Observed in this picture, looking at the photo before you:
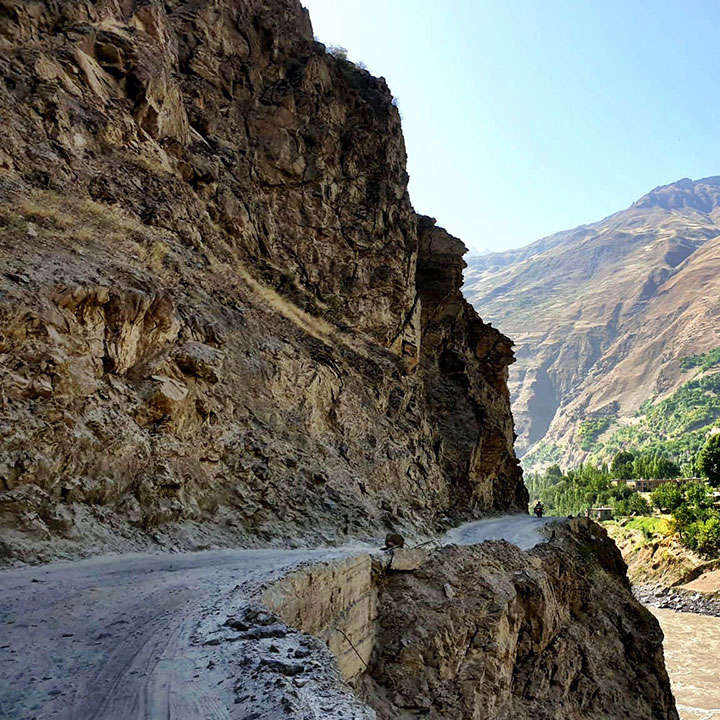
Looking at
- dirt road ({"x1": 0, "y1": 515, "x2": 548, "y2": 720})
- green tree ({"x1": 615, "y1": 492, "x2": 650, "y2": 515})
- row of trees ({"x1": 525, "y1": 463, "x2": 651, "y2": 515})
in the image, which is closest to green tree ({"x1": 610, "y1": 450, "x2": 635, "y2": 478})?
row of trees ({"x1": 525, "y1": 463, "x2": 651, "y2": 515})

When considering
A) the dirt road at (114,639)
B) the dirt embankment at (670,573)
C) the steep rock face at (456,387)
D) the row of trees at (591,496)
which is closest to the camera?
the dirt road at (114,639)

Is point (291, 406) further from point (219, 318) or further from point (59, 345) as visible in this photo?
point (59, 345)

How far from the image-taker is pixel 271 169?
79.5ft

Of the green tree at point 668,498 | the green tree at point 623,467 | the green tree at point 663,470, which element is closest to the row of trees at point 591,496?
the green tree at point 623,467

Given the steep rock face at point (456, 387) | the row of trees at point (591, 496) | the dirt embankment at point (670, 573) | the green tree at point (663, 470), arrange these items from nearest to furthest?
the steep rock face at point (456, 387) < the dirt embankment at point (670, 573) < the row of trees at point (591, 496) < the green tree at point (663, 470)

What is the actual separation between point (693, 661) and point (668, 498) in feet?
117

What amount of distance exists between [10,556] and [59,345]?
13.5ft

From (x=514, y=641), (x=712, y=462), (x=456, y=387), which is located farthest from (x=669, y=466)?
(x=514, y=641)

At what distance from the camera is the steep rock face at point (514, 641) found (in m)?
9.33

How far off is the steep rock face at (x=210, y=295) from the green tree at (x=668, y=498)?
42383mm

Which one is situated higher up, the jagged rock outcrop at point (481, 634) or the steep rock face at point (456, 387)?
the steep rock face at point (456, 387)

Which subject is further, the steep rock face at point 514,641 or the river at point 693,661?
the river at point 693,661

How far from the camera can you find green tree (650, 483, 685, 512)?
2467 inches

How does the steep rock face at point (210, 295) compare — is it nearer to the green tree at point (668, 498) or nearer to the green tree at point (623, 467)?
the green tree at point (668, 498)
